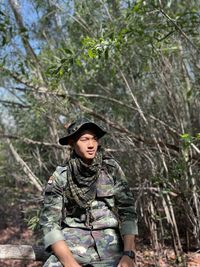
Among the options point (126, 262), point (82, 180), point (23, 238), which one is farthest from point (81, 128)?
point (23, 238)

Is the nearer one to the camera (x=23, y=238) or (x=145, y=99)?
(x=145, y=99)

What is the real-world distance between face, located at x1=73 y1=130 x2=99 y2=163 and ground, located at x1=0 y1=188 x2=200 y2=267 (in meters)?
2.22

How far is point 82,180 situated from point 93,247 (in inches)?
15.8

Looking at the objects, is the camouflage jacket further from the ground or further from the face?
the ground

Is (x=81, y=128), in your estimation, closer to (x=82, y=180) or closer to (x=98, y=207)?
(x=82, y=180)

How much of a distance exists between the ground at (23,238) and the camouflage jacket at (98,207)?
195cm

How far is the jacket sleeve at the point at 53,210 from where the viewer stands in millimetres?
2137

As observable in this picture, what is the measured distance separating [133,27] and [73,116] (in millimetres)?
1424

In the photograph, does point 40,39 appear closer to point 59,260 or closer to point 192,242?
point 192,242

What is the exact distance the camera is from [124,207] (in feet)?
7.55

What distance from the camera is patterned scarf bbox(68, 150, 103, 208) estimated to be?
7.39 ft

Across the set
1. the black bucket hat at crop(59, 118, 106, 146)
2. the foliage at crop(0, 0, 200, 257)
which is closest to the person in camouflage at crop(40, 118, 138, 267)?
the black bucket hat at crop(59, 118, 106, 146)

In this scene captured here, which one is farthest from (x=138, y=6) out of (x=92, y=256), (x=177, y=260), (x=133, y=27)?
(x=177, y=260)

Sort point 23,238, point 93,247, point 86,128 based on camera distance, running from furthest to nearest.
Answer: point 23,238
point 86,128
point 93,247
